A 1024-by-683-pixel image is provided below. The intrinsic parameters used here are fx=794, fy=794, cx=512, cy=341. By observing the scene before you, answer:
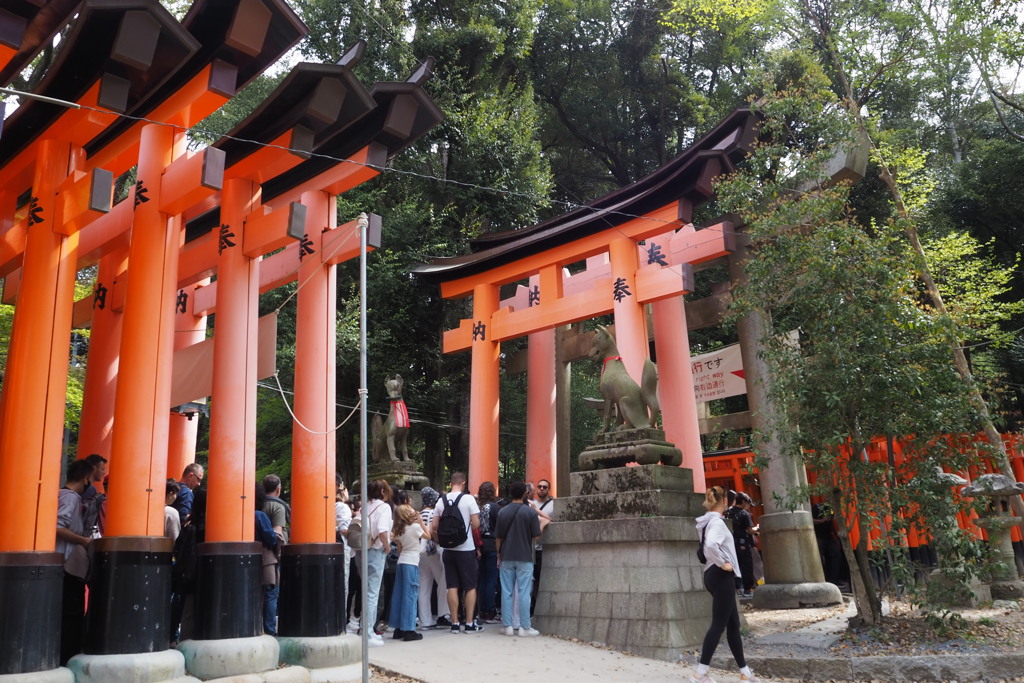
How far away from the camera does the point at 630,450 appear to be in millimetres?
8664

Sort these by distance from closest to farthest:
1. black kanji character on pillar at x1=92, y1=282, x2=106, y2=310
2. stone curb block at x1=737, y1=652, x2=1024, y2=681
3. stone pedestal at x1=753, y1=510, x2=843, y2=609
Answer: stone curb block at x1=737, y1=652, x2=1024, y2=681 < black kanji character on pillar at x1=92, y1=282, x2=106, y2=310 < stone pedestal at x1=753, y1=510, x2=843, y2=609

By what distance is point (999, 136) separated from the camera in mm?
20953

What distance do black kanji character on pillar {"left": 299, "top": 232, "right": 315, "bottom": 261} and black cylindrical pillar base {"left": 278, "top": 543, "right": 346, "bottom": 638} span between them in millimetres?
2843

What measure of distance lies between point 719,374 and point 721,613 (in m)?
8.71

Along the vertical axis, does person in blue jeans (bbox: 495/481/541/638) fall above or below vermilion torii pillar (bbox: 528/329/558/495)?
below

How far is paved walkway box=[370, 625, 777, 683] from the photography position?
21.5 ft

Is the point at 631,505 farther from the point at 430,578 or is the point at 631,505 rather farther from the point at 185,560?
the point at 185,560

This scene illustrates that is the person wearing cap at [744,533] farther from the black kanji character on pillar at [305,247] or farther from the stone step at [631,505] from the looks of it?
the black kanji character on pillar at [305,247]

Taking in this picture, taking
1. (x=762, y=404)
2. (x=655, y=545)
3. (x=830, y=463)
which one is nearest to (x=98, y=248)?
(x=655, y=545)

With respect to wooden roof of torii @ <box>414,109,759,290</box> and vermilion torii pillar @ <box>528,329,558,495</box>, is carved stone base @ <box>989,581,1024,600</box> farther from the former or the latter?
vermilion torii pillar @ <box>528,329,558,495</box>

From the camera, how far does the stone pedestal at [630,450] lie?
8602mm

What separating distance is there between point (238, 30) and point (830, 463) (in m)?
6.82

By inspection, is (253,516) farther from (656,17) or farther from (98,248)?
(656,17)

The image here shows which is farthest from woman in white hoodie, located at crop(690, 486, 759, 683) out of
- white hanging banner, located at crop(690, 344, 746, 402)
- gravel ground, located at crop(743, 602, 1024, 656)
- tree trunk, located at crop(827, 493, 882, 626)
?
white hanging banner, located at crop(690, 344, 746, 402)
